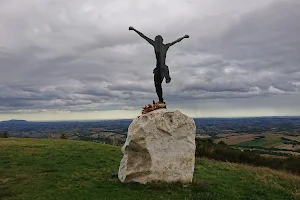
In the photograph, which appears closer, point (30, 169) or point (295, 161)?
point (30, 169)

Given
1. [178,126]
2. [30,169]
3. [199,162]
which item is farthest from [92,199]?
[199,162]

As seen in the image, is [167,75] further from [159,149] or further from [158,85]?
[159,149]

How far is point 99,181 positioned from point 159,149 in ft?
11.7

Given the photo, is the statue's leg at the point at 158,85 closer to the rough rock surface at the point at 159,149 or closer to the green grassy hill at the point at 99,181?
the rough rock surface at the point at 159,149

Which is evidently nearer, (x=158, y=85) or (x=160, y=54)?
(x=160, y=54)

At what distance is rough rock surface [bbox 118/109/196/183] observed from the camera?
14.8 meters

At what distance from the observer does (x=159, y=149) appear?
588 inches

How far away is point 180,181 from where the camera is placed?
15055 mm

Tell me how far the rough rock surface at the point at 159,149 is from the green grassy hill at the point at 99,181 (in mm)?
550

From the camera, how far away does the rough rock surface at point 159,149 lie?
14.8 meters

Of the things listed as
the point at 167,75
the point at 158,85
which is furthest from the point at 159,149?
the point at 167,75

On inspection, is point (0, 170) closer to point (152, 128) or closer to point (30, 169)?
point (30, 169)

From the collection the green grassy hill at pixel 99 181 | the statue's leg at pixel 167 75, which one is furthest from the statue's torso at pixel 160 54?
the green grassy hill at pixel 99 181

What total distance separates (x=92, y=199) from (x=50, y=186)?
3.17 meters
